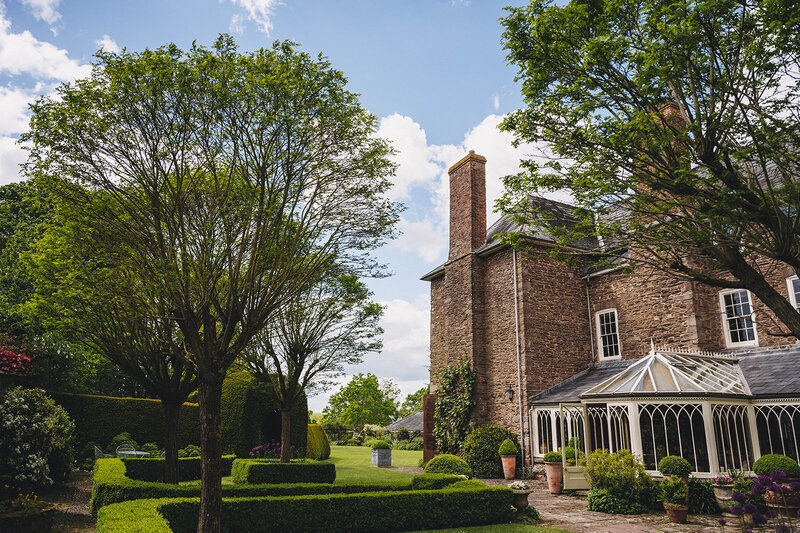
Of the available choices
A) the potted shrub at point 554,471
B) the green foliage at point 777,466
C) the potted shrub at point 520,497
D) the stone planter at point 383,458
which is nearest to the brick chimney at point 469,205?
the potted shrub at point 554,471

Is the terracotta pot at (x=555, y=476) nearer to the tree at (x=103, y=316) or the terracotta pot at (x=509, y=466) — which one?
the terracotta pot at (x=509, y=466)

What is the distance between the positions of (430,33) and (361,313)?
11323 mm

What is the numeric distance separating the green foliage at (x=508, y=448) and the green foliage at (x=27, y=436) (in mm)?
12380

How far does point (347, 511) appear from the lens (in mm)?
8578

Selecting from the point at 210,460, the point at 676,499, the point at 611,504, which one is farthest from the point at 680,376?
the point at 210,460

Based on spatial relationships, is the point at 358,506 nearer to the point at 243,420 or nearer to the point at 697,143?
the point at 697,143

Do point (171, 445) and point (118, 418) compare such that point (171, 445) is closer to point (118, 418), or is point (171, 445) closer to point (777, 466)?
point (118, 418)

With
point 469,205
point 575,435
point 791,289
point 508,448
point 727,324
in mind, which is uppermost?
point 469,205

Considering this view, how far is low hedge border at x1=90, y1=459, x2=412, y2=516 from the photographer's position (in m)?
8.81

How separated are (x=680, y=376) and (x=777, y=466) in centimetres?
291

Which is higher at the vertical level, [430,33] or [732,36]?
[430,33]

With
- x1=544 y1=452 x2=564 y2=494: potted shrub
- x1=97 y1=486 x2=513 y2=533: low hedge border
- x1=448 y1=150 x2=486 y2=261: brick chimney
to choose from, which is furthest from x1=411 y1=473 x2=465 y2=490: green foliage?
x1=448 y1=150 x2=486 y2=261: brick chimney

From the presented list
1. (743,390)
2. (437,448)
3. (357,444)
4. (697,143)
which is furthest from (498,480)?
(357,444)

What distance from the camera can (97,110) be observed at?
7.11 meters
